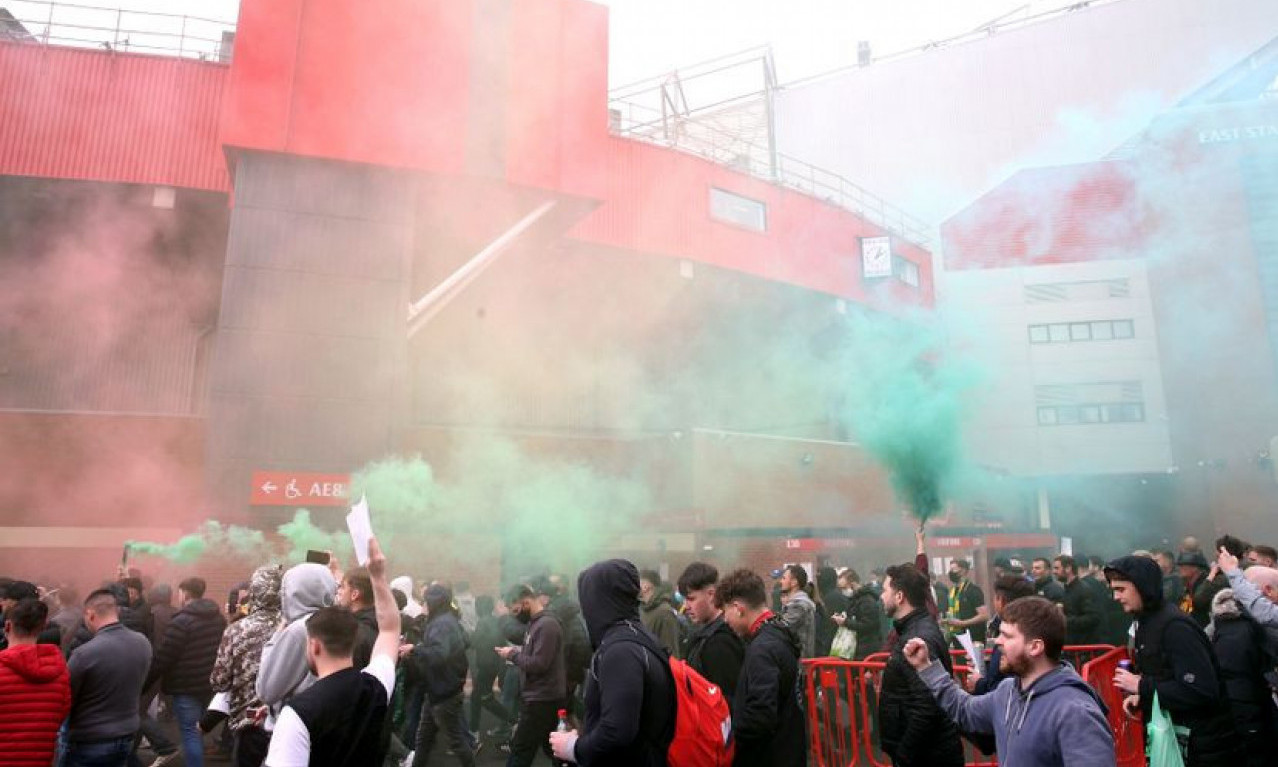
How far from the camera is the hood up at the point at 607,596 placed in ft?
9.27

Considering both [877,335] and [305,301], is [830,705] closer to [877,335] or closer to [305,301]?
[305,301]

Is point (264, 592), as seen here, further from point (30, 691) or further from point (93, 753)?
point (93, 753)

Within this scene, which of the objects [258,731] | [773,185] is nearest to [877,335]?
[773,185]

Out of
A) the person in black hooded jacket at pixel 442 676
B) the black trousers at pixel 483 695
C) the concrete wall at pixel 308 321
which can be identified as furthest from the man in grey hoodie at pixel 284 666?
the concrete wall at pixel 308 321

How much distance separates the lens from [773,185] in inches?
808

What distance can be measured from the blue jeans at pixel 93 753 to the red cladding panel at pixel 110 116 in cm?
1296

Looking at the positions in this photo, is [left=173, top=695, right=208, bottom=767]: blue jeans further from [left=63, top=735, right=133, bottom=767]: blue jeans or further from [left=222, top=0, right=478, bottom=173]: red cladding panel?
[left=222, top=0, right=478, bottom=173]: red cladding panel

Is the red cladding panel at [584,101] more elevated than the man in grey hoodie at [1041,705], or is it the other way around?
the red cladding panel at [584,101]

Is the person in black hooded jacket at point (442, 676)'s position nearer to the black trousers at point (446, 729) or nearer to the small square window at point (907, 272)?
the black trousers at point (446, 729)

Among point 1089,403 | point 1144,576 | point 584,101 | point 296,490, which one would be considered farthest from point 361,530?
point 1089,403

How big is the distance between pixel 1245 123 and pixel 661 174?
1438cm

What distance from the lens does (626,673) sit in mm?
2654

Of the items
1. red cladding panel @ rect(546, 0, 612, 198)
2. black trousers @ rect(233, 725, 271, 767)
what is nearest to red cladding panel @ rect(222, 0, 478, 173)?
red cladding panel @ rect(546, 0, 612, 198)

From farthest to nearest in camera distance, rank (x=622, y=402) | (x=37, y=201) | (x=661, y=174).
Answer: (x=622, y=402) < (x=661, y=174) < (x=37, y=201)
